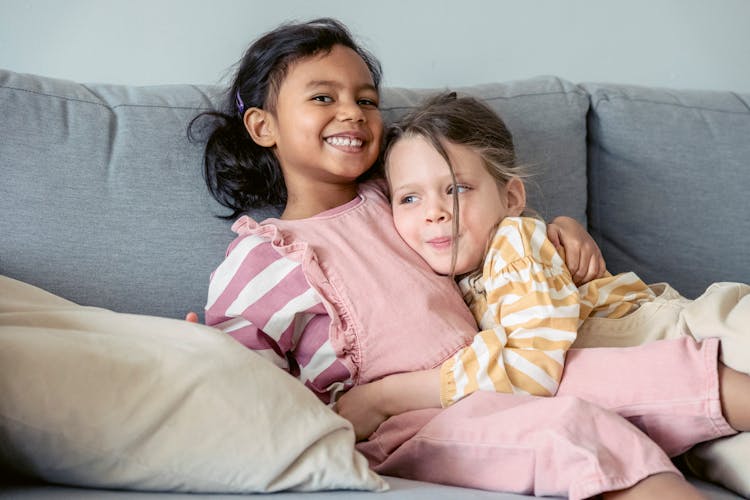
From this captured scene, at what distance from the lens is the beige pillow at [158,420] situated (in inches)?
34.7

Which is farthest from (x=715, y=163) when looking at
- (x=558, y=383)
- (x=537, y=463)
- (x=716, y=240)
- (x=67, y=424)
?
(x=67, y=424)

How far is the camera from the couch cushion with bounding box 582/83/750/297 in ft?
6.00

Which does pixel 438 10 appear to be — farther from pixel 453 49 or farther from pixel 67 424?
pixel 67 424

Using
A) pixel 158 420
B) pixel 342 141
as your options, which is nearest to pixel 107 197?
pixel 342 141

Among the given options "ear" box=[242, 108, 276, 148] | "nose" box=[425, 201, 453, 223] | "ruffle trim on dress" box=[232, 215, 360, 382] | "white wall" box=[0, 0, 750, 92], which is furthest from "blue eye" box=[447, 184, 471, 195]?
"white wall" box=[0, 0, 750, 92]

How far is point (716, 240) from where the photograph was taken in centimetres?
184

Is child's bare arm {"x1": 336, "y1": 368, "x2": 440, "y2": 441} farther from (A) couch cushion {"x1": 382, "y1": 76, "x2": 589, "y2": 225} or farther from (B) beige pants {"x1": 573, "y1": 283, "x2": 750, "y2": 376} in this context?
(A) couch cushion {"x1": 382, "y1": 76, "x2": 589, "y2": 225}

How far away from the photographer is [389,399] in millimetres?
1326

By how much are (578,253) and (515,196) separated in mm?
147

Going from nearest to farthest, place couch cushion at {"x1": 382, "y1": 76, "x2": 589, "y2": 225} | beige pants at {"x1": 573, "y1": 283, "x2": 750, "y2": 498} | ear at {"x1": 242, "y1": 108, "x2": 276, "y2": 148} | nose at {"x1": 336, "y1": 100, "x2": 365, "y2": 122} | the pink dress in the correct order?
the pink dress, beige pants at {"x1": 573, "y1": 283, "x2": 750, "y2": 498}, nose at {"x1": 336, "y1": 100, "x2": 365, "y2": 122}, ear at {"x1": 242, "y1": 108, "x2": 276, "y2": 148}, couch cushion at {"x1": 382, "y1": 76, "x2": 589, "y2": 225}

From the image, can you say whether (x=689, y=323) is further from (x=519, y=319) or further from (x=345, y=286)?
(x=345, y=286)

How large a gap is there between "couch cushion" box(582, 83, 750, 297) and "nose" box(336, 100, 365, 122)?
23.7 inches

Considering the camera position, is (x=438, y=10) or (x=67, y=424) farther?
(x=438, y=10)

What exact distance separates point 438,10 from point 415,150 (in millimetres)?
729
